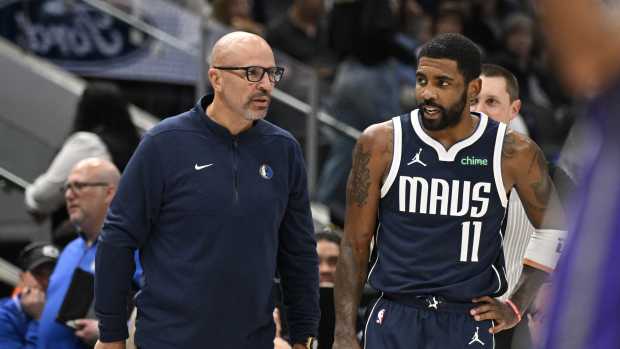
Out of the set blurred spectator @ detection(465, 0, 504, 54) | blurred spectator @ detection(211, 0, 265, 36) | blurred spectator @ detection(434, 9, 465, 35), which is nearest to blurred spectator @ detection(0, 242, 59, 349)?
blurred spectator @ detection(211, 0, 265, 36)

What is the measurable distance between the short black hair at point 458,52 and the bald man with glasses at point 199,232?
72 centimetres

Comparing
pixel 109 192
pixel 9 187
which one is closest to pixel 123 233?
pixel 109 192

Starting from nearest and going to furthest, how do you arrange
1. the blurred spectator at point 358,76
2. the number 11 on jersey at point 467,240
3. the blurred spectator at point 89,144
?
the number 11 on jersey at point 467,240
the blurred spectator at point 89,144
the blurred spectator at point 358,76

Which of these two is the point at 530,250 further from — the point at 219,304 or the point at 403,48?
the point at 403,48

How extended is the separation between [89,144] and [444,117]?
3336 millimetres

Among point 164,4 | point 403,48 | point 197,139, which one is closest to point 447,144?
point 197,139

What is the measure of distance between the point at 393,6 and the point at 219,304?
607 cm

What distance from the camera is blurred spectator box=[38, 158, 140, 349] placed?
6188mm

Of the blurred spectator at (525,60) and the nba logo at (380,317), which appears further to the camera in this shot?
the blurred spectator at (525,60)

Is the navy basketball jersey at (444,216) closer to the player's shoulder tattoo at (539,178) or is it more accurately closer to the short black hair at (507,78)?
the player's shoulder tattoo at (539,178)

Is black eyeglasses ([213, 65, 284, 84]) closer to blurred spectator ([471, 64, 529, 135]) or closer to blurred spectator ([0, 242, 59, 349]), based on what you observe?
blurred spectator ([471, 64, 529, 135])

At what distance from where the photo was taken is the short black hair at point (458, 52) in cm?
476

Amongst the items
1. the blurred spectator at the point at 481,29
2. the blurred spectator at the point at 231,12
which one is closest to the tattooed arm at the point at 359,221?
the blurred spectator at the point at 231,12

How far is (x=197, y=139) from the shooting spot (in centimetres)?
458
